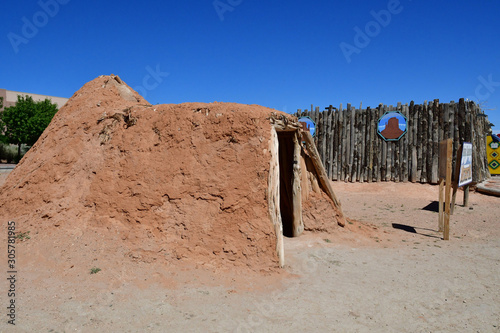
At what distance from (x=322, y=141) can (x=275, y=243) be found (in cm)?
993

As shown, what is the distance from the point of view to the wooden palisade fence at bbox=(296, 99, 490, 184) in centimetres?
1190

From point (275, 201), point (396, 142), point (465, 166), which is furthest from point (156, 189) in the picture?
point (396, 142)

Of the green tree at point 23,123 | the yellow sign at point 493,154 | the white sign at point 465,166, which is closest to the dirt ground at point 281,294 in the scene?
the white sign at point 465,166

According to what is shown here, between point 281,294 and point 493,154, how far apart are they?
19656 millimetres

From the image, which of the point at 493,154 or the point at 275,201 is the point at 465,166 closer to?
the point at 275,201

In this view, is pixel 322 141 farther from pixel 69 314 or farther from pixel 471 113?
pixel 69 314

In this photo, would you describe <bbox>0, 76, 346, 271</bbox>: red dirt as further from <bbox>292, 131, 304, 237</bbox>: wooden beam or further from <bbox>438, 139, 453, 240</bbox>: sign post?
<bbox>438, 139, 453, 240</bbox>: sign post

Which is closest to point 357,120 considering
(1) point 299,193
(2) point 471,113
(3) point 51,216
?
(2) point 471,113

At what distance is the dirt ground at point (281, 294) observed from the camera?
3.16 m

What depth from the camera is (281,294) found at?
12.6 feet

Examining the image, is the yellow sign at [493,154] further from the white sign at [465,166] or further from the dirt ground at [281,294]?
the dirt ground at [281,294]

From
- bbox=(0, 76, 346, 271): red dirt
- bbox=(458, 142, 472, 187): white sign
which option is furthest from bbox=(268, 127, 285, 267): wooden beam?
bbox=(458, 142, 472, 187): white sign

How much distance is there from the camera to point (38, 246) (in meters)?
4.30

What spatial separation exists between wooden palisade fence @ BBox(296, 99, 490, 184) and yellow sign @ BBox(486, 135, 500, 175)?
570 centimetres
